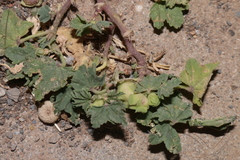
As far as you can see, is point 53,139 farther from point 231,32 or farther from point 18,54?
point 231,32

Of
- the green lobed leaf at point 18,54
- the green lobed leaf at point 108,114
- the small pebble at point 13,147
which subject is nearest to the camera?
the green lobed leaf at point 108,114

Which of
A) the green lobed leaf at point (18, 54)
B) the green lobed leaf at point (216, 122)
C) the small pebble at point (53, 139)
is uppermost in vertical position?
the green lobed leaf at point (18, 54)

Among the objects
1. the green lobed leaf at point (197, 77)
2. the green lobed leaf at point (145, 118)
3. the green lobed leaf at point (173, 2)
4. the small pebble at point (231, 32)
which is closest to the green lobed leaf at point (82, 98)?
the green lobed leaf at point (145, 118)

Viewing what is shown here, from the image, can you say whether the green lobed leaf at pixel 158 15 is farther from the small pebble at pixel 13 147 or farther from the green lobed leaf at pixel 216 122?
the small pebble at pixel 13 147

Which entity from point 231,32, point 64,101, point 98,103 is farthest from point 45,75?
point 231,32

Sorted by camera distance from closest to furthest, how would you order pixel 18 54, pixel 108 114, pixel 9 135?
pixel 108 114
pixel 18 54
pixel 9 135

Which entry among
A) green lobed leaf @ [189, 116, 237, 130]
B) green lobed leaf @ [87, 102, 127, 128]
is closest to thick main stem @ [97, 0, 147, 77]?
green lobed leaf @ [87, 102, 127, 128]

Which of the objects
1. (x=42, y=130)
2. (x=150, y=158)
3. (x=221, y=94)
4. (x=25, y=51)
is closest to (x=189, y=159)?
(x=150, y=158)
